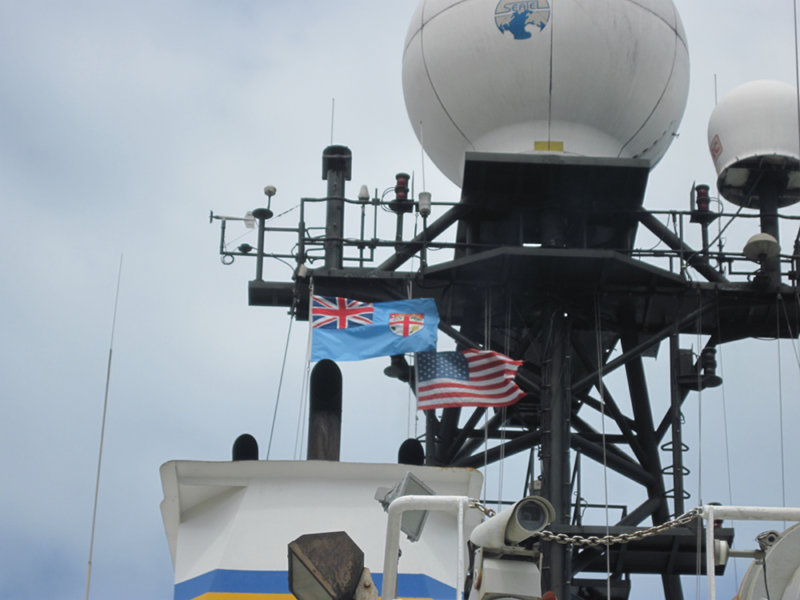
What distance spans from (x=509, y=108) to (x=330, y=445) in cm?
681

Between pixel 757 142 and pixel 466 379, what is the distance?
533cm

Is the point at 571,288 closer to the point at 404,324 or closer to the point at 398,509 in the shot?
the point at 404,324

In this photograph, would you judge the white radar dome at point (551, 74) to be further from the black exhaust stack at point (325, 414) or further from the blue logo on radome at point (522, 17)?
the black exhaust stack at point (325, 414)

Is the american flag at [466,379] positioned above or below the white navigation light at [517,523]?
above

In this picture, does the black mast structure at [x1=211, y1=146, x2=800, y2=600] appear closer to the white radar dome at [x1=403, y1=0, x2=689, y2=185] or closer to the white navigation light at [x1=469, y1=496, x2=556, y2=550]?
the white radar dome at [x1=403, y1=0, x2=689, y2=185]

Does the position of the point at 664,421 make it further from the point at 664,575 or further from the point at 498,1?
the point at 498,1

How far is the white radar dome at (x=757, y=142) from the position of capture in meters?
18.6

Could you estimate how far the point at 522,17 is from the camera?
1803 cm

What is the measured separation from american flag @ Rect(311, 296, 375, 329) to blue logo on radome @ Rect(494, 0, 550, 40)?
4.22 meters

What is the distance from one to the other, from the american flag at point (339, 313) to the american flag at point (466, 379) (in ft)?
3.20

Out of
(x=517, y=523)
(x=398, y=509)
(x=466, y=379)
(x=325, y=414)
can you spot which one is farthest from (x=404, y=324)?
(x=517, y=523)

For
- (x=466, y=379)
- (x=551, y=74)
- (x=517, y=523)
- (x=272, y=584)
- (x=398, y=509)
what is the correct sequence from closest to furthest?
(x=517, y=523) → (x=398, y=509) → (x=272, y=584) → (x=466, y=379) → (x=551, y=74)

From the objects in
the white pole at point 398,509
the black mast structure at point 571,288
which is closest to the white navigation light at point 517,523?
the white pole at point 398,509

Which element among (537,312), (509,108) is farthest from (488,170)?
(537,312)
